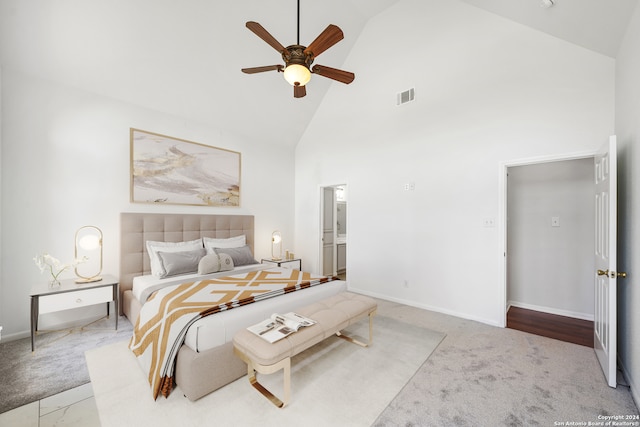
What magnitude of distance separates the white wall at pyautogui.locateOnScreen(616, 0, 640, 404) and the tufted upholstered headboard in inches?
184

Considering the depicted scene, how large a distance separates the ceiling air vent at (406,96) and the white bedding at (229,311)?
2929mm

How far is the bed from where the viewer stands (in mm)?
1952

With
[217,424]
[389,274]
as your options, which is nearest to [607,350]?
[389,274]

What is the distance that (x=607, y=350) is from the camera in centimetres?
215

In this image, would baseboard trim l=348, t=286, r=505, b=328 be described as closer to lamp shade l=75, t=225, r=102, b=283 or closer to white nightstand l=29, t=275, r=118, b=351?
white nightstand l=29, t=275, r=118, b=351

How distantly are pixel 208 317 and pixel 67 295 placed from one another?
1.81 meters

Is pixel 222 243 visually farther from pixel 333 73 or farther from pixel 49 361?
pixel 333 73

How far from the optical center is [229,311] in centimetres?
223

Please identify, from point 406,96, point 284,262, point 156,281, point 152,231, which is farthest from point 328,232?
point 156,281

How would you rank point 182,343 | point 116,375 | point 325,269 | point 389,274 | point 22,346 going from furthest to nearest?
1. point 325,269
2. point 389,274
3. point 22,346
4. point 116,375
5. point 182,343

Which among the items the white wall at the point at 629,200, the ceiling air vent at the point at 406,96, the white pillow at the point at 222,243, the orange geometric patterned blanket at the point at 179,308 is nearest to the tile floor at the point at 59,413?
the orange geometric patterned blanket at the point at 179,308

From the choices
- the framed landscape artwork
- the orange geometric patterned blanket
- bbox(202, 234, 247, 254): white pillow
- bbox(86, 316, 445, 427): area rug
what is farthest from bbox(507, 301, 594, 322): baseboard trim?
the framed landscape artwork

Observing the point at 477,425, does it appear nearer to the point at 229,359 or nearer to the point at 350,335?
the point at 350,335

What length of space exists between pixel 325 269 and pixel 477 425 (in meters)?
4.05
